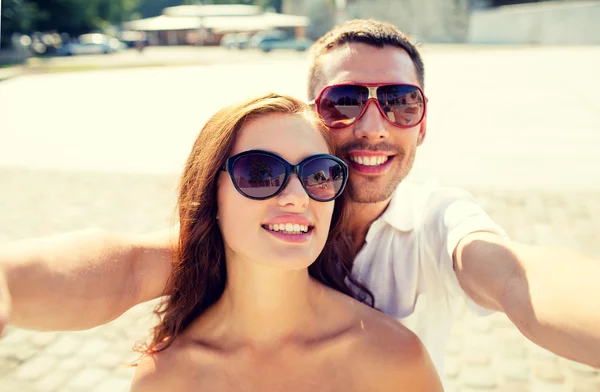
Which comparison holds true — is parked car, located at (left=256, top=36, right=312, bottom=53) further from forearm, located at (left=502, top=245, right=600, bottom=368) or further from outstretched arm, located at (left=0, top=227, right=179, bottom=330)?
forearm, located at (left=502, top=245, right=600, bottom=368)

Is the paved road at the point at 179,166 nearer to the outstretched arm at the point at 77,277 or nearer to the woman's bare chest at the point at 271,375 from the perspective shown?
the outstretched arm at the point at 77,277

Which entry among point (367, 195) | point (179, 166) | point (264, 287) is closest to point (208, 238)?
point (264, 287)

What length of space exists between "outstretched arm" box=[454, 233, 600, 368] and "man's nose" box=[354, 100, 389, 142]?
1.90ft

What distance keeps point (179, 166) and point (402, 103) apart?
7.18 m

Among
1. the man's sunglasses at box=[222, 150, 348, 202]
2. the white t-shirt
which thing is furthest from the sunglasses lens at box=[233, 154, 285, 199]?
the white t-shirt

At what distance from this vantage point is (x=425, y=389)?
1.80 m

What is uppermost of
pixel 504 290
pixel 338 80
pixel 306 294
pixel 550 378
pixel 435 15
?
pixel 435 15

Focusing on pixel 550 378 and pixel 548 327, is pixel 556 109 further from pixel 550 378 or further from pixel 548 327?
pixel 548 327

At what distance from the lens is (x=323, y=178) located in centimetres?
178

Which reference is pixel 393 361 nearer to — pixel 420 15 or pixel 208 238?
pixel 208 238

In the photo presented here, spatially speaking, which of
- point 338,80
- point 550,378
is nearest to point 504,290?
point 338,80

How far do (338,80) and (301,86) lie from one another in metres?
14.2

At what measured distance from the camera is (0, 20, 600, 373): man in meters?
1.50

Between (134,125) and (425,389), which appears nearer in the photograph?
(425,389)
